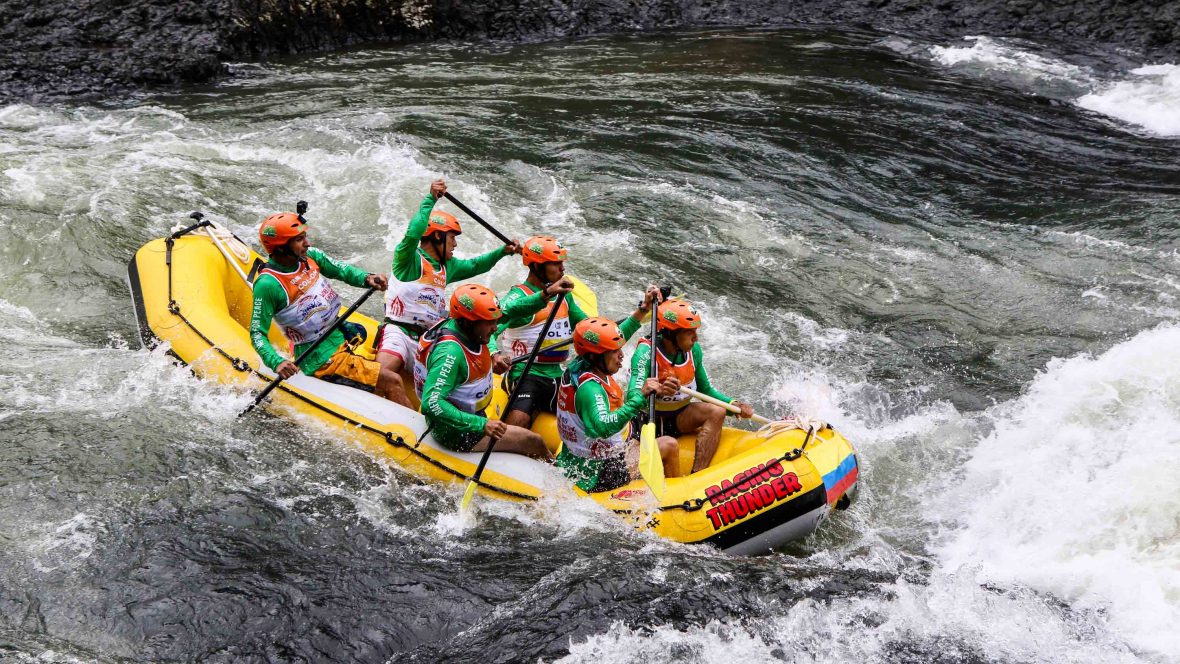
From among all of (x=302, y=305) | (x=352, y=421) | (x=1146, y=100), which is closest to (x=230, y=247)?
(x=302, y=305)

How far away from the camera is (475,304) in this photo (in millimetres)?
5906

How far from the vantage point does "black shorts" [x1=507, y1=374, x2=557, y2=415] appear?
268 inches

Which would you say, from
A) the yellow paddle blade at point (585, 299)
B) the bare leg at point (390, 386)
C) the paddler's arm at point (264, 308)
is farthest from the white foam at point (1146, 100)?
the paddler's arm at point (264, 308)

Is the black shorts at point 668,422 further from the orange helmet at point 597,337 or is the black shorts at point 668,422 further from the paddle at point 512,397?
the orange helmet at point 597,337

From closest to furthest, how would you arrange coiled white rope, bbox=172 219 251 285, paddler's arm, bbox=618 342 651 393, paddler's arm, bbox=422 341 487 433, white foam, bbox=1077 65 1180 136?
paddler's arm, bbox=422 341 487 433, paddler's arm, bbox=618 342 651 393, coiled white rope, bbox=172 219 251 285, white foam, bbox=1077 65 1180 136

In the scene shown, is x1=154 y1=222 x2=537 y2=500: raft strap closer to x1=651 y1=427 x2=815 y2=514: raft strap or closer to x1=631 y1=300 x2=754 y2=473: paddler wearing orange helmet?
x1=651 y1=427 x2=815 y2=514: raft strap

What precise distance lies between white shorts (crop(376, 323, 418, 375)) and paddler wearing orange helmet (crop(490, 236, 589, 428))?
2.31ft

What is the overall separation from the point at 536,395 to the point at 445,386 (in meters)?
1.02

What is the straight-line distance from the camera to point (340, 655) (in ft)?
17.3

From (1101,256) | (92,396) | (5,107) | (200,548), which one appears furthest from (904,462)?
(5,107)

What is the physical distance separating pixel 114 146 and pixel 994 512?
34.3 feet

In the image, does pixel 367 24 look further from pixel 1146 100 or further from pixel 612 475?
pixel 612 475

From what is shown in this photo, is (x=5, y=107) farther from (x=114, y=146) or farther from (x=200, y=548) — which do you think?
(x=200, y=548)

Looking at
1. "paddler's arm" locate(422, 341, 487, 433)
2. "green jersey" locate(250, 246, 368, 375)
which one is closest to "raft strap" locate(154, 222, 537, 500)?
"green jersey" locate(250, 246, 368, 375)
